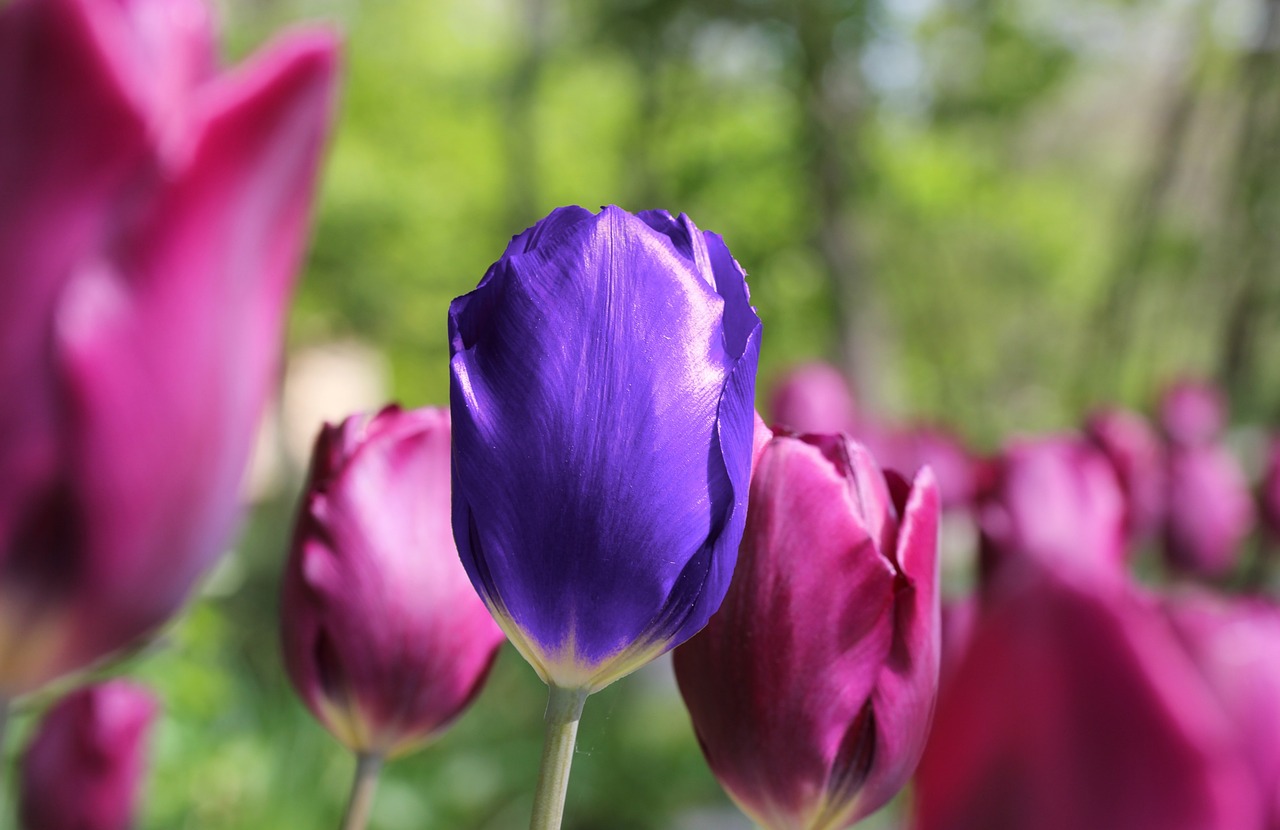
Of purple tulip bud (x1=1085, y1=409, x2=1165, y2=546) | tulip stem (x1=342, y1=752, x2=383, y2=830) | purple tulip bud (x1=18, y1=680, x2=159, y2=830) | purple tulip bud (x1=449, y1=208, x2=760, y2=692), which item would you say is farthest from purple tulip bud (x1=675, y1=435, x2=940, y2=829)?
purple tulip bud (x1=1085, y1=409, x2=1165, y2=546)

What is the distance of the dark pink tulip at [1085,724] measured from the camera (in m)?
0.20

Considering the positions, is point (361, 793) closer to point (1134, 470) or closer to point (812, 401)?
point (1134, 470)

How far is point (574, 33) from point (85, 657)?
9.01 m

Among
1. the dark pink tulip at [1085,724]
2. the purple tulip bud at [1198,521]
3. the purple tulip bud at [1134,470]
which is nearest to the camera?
the dark pink tulip at [1085,724]

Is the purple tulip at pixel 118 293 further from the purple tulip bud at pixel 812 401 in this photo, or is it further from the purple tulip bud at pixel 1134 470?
the purple tulip bud at pixel 812 401

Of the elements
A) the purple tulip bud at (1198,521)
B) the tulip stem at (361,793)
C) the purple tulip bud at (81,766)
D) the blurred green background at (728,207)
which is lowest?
the blurred green background at (728,207)

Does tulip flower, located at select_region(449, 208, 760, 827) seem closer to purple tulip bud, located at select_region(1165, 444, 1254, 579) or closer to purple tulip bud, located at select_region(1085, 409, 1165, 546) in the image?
purple tulip bud, located at select_region(1085, 409, 1165, 546)

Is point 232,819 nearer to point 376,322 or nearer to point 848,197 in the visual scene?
point 848,197

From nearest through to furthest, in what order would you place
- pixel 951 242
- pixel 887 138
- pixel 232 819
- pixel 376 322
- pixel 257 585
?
pixel 232 819 < pixel 257 585 < pixel 887 138 < pixel 376 322 < pixel 951 242

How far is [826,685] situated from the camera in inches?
13.6

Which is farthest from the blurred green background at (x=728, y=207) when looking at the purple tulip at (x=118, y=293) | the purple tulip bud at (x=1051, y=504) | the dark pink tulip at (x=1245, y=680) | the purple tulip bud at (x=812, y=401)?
the dark pink tulip at (x=1245, y=680)

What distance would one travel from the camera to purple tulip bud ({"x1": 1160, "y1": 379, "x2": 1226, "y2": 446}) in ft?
6.35

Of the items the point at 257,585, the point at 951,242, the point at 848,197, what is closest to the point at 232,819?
the point at 257,585

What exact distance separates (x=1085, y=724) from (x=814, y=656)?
14cm
